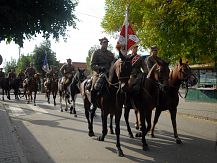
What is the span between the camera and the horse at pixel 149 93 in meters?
10.5

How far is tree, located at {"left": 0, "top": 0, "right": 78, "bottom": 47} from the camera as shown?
6969 mm

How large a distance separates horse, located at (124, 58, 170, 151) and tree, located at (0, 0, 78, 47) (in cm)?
311

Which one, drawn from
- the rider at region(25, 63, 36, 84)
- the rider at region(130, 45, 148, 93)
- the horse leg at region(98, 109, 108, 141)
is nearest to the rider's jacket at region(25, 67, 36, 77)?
the rider at region(25, 63, 36, 84)

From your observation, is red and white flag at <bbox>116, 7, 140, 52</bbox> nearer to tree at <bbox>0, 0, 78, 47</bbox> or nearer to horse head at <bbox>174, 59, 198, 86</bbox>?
horse head at <bbox>174, 59, 198, 86</bbox>

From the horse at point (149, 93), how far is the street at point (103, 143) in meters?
0.66

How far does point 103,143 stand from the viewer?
35.3 ft

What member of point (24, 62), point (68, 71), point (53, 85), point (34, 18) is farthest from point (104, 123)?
point (24, 62)

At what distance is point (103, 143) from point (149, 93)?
1.91 meters

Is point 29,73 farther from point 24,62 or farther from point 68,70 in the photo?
point 24,62

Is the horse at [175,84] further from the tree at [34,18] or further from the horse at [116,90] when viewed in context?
the tree at [34,18]

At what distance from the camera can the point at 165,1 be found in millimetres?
14234

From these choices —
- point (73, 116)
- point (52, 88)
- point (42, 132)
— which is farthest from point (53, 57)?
point (42, 132)

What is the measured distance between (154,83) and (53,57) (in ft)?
170

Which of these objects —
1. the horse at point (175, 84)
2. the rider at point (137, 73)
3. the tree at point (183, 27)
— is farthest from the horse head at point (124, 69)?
the tree at point (183, 27)
